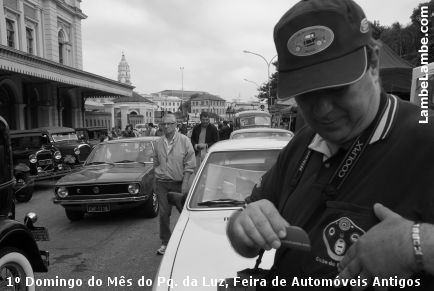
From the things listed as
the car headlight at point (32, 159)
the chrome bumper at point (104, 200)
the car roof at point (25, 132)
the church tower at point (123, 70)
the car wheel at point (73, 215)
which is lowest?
the car wheel at point (73, 215)

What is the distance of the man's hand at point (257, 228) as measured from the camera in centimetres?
108

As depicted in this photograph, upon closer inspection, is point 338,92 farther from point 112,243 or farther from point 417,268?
point 112,243

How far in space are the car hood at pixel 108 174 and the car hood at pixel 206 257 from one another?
15.2 feet

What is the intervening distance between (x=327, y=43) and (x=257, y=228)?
52cm

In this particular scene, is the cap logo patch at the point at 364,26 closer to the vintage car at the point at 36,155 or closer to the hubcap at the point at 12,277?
the hubcap at the point at 12,277

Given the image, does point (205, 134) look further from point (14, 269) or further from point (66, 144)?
point (14, 269)

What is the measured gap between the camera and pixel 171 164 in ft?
19.4

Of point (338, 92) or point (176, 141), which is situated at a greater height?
point (338, 92)

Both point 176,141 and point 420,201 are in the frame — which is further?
point 176,141

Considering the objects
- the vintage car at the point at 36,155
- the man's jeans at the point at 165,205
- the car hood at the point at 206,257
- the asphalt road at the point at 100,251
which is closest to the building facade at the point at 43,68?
the vintage car at the point at 36,155

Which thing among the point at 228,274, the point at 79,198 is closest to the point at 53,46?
the point at 79,198

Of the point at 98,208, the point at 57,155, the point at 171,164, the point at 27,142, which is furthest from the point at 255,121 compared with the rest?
the point at 171,164

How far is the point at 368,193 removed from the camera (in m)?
1.03

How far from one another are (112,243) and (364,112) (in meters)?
5.96
